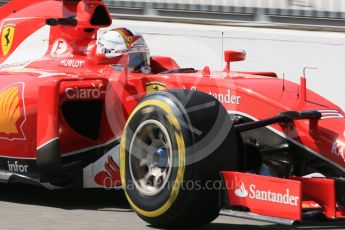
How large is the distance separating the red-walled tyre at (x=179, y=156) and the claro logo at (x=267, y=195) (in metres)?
0.18

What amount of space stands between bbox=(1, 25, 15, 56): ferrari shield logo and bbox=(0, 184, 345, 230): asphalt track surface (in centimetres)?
128

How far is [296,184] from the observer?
5598 millimetres

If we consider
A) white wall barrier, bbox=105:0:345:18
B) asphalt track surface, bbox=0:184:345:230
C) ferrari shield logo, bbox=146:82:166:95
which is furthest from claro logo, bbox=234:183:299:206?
white wall barrier, bbox=105:0:345:18

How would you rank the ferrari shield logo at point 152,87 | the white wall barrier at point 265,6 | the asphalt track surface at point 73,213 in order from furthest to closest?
the white wall barrier at point 265,6 → the ferrari shield logo at point 152,87 → the asphalt track surface at point 73,213

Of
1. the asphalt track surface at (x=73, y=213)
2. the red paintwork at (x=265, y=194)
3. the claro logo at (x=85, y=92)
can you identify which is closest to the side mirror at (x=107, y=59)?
the claro logo at (x=85, y=92)

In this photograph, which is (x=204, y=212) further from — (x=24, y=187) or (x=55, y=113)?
(x=24, y=187)

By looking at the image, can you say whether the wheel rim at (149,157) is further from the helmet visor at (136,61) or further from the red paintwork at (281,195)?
the helmet visor at (136,61)

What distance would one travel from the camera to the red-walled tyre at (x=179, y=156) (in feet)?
19.6

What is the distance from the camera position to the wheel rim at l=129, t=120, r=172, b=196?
6.25 meters

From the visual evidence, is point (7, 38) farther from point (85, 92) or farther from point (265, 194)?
point (265, 194)

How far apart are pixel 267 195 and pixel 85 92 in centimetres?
204

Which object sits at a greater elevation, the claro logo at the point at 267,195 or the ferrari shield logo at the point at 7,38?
the ferrari shield logo at the point at 7,38

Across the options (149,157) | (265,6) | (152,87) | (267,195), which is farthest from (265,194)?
(265,6)

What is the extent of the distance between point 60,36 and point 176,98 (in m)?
2.46
